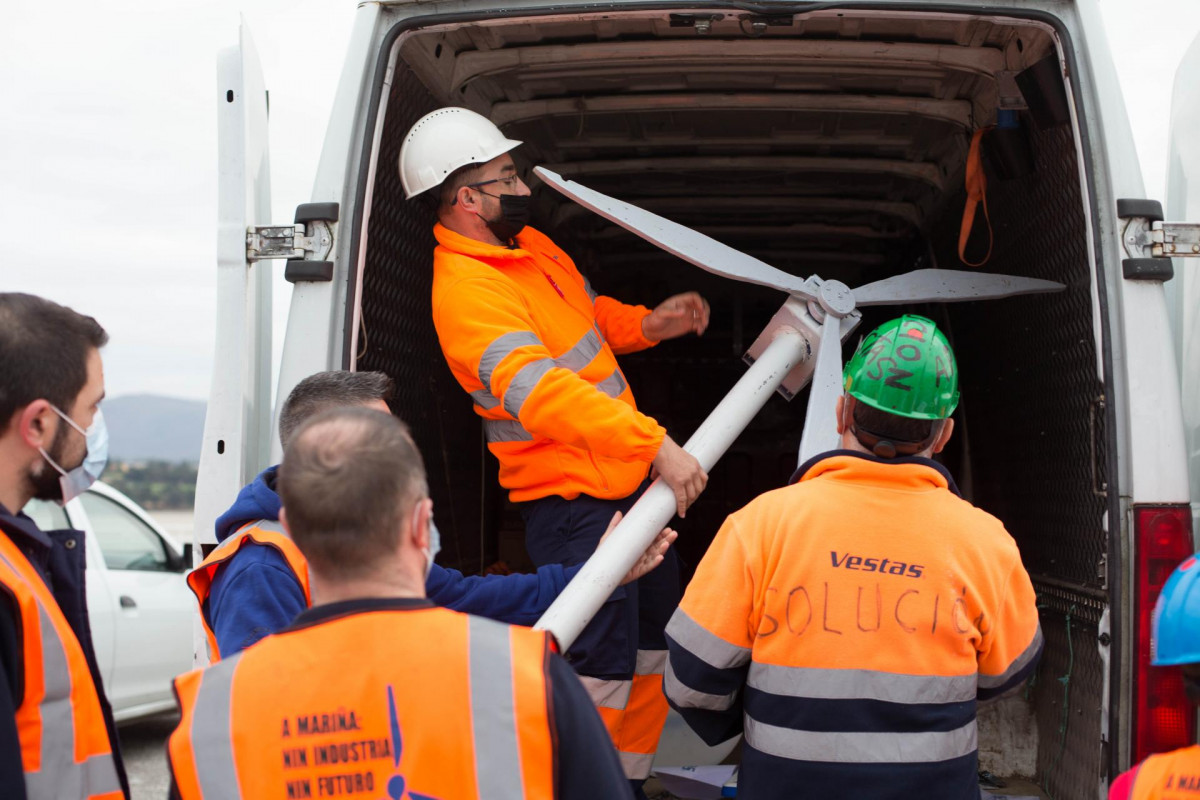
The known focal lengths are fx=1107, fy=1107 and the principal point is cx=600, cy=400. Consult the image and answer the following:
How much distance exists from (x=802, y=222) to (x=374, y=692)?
4024 mm

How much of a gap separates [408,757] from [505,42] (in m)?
2.54

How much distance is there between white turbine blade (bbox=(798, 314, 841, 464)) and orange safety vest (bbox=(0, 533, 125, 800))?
5.45 ft

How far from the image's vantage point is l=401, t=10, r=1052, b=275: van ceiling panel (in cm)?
317

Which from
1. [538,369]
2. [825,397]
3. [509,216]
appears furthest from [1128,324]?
[509,216]

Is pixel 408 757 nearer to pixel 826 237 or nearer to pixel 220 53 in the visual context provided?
pixel 220 53

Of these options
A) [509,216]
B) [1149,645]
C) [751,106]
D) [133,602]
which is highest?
[751,106]

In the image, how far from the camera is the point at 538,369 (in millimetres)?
2674

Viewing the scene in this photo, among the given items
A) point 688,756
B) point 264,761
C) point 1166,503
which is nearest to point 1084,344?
point 1166,503

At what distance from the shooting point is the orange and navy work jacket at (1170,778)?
1559mm

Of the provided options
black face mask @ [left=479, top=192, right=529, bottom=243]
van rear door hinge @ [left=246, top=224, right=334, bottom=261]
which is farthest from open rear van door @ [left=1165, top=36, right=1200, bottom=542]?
van rear door hinge @ [left=246, top=224, right=334, bottom=261]

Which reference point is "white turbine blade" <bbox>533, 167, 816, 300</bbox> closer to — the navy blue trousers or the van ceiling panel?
the van ceiling panel

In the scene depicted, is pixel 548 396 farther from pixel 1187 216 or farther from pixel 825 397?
pixel 1187 216

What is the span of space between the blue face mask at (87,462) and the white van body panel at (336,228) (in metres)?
0.52

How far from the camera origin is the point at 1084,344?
2.89 meters
